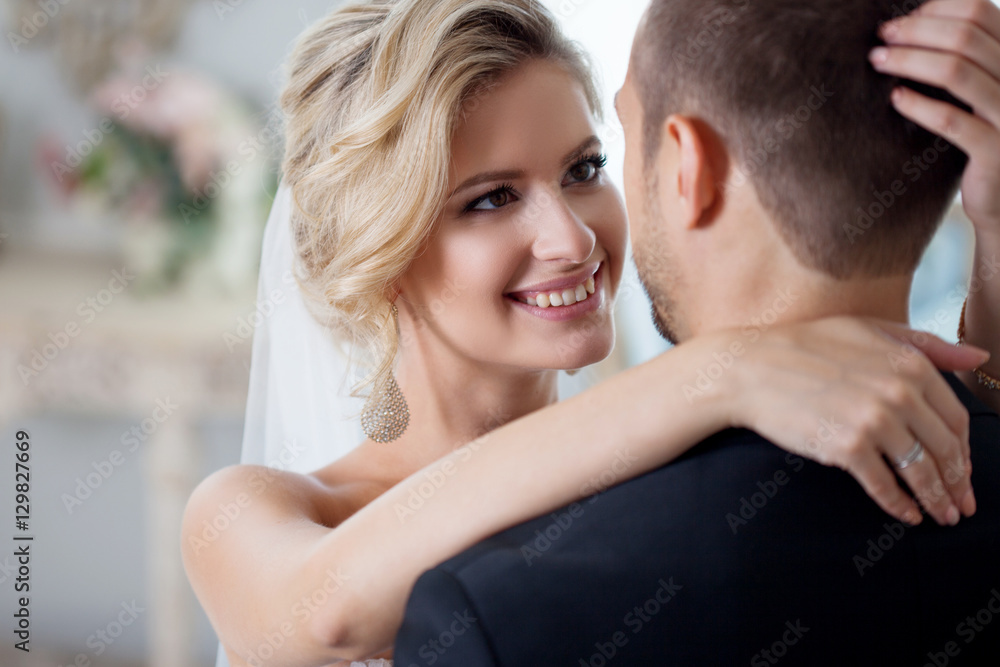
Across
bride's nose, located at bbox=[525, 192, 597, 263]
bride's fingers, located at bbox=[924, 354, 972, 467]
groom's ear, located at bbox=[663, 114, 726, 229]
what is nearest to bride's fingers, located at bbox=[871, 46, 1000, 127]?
groom's ear, located at bbox=[663, 114, 726, 229]

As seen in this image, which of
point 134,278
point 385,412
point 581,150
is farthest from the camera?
point 134,278

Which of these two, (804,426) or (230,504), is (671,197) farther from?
(230,504)

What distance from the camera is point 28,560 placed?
340 centimetres

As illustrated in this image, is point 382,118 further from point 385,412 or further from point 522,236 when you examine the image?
point 385,412

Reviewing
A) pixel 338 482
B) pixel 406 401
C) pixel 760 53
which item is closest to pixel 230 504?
pixel 338 482

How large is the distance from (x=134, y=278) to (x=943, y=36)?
2.79m

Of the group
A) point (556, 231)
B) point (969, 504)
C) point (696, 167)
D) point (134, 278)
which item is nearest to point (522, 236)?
point (556, 231)

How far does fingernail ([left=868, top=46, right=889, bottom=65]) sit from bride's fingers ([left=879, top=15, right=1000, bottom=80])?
15 millimetres

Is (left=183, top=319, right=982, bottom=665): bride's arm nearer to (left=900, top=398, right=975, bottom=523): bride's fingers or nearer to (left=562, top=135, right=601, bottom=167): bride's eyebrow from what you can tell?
(left=900, top=398, right=975, bottom=523): bride's fingers

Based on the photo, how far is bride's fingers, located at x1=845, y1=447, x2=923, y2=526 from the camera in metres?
0.84

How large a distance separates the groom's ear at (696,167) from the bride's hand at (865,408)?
0.16 metres

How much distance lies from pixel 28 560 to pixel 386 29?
9.34 ft

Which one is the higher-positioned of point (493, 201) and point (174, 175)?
point (493, 201)

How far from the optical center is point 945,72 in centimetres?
89
